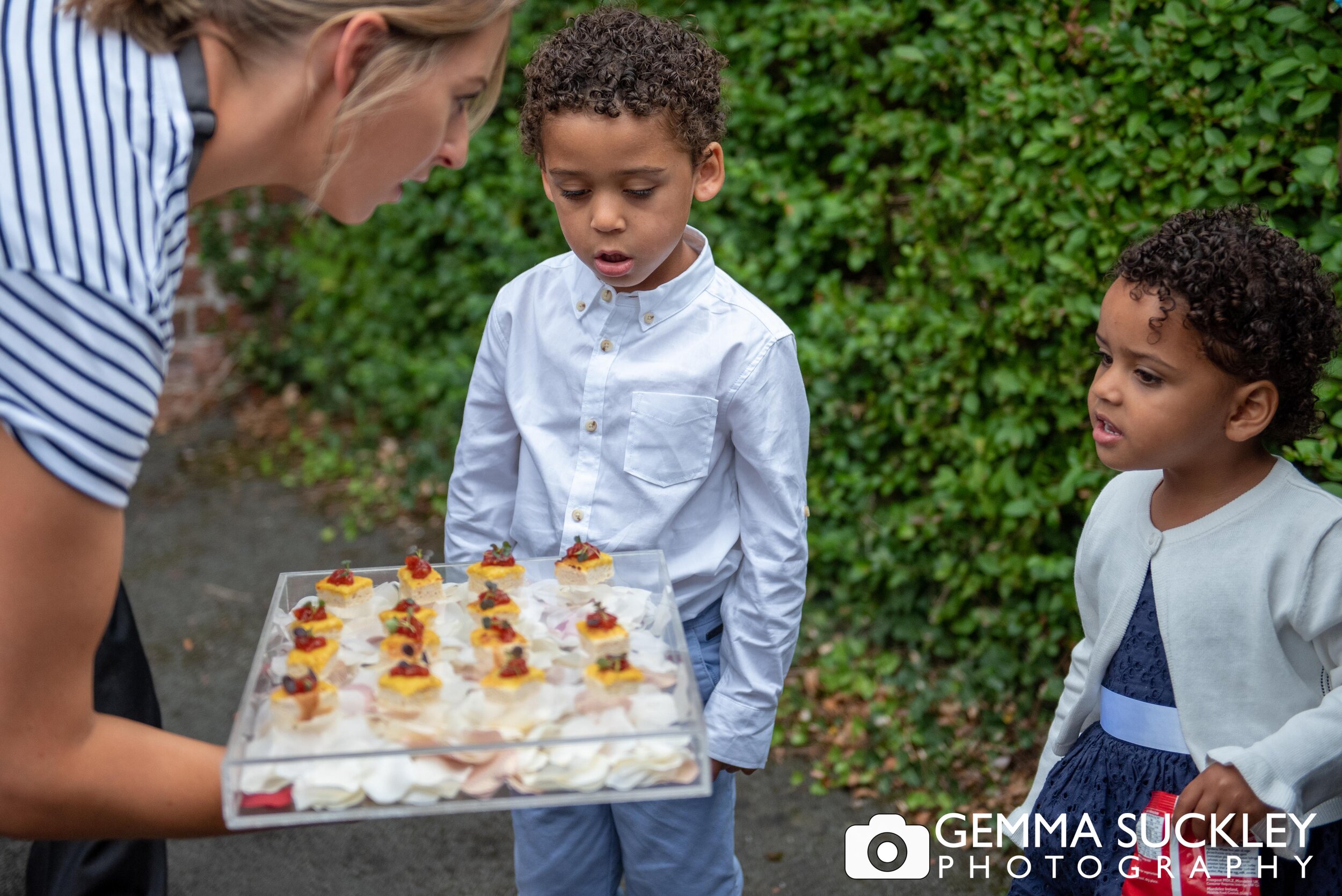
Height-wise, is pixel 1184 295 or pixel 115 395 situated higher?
pixel 1184 295

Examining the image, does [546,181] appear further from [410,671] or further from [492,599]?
[410,671]

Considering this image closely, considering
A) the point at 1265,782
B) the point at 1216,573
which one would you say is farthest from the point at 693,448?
the point at 1265,782

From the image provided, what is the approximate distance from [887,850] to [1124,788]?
1209mm

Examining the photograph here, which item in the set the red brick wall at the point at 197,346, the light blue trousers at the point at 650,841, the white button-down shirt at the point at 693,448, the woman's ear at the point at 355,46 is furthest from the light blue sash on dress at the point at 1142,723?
the red brick wall at the point at 197,346

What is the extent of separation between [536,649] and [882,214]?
2296mm

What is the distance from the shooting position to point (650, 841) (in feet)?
7.27

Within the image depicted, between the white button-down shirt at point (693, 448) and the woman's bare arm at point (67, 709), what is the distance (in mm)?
878

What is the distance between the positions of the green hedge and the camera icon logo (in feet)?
0.33

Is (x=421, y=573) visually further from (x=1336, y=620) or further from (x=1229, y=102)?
(x=1229, y=102)

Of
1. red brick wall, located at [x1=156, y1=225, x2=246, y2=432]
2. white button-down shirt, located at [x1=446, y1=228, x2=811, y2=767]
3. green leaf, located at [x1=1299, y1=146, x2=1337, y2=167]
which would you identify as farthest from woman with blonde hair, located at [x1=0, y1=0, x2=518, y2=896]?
red brick wall, located at [x1=156, y1=225, x2=246, y2=432]

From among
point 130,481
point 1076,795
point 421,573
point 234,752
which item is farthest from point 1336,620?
point 130,481

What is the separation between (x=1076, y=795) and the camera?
6.80ft

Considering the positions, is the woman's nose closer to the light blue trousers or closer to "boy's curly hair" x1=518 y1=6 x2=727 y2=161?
"boy's curly hair" x1=518 y1=6 x2=727 y2=161

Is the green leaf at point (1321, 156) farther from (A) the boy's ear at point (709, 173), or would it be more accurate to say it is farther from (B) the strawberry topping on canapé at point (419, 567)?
(B) the strawberry topping on canapé at point (419, 567)
